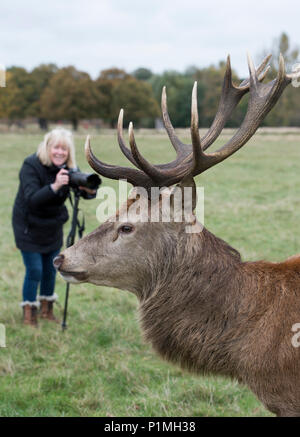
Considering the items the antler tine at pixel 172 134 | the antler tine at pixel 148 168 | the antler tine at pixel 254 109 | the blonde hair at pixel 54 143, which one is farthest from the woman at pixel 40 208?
the antler tine at pixel 254 109

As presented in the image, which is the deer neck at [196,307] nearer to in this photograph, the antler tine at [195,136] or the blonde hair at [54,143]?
the antler tine at [195,136]

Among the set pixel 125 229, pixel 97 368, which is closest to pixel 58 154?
pixel 97 368

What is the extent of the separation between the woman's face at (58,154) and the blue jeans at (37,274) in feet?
3.29

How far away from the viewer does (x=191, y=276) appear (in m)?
2.92

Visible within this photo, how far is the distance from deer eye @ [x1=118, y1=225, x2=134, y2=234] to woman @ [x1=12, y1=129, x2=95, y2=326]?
6.57 ft

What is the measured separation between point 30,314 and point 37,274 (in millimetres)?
510

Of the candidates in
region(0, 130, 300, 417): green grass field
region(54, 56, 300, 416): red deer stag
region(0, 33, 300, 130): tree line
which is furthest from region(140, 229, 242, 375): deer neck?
region(0, 33, 300, 130): tree line

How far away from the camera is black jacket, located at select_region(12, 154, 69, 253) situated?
5008 millimetres

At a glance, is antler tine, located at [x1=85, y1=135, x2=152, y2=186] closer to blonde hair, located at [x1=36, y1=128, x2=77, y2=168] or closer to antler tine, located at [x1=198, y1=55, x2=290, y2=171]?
antler tine, located at [x1=198, y1=55, x2=290, y2=171]

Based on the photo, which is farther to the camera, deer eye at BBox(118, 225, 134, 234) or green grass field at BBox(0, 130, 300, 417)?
green grass field at BBox(0, 130, 300, 417)

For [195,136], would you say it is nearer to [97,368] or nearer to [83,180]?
[83,180]

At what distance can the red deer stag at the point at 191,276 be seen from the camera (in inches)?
110
